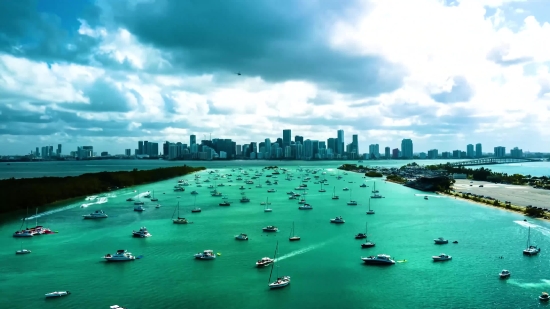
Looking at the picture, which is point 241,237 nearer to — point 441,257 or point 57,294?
point 441,257

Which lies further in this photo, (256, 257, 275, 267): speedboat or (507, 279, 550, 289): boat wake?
(256, 257, 275, 267): speedboat

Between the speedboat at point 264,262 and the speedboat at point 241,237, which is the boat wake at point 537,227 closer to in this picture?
the speedboat at point 264,262

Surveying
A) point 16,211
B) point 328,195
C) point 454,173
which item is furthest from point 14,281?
point 454,173

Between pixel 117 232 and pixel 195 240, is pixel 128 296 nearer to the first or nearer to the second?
pixel 195 240

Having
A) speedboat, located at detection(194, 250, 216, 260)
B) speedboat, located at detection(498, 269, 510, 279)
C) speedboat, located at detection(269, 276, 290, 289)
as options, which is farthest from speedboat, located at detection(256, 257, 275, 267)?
speedboat, located at detection(498, 269, 510, 279)

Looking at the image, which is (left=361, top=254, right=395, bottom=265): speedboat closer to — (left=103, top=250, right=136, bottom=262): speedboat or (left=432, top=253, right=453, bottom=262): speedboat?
(left=432, top=253, right=453, bottom=262): speedboat

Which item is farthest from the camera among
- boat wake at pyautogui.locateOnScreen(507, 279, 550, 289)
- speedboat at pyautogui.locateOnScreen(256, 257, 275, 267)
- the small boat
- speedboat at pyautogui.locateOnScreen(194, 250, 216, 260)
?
speedboat at pyautogui.locateOnScreen(194, 250, 216, 260)
